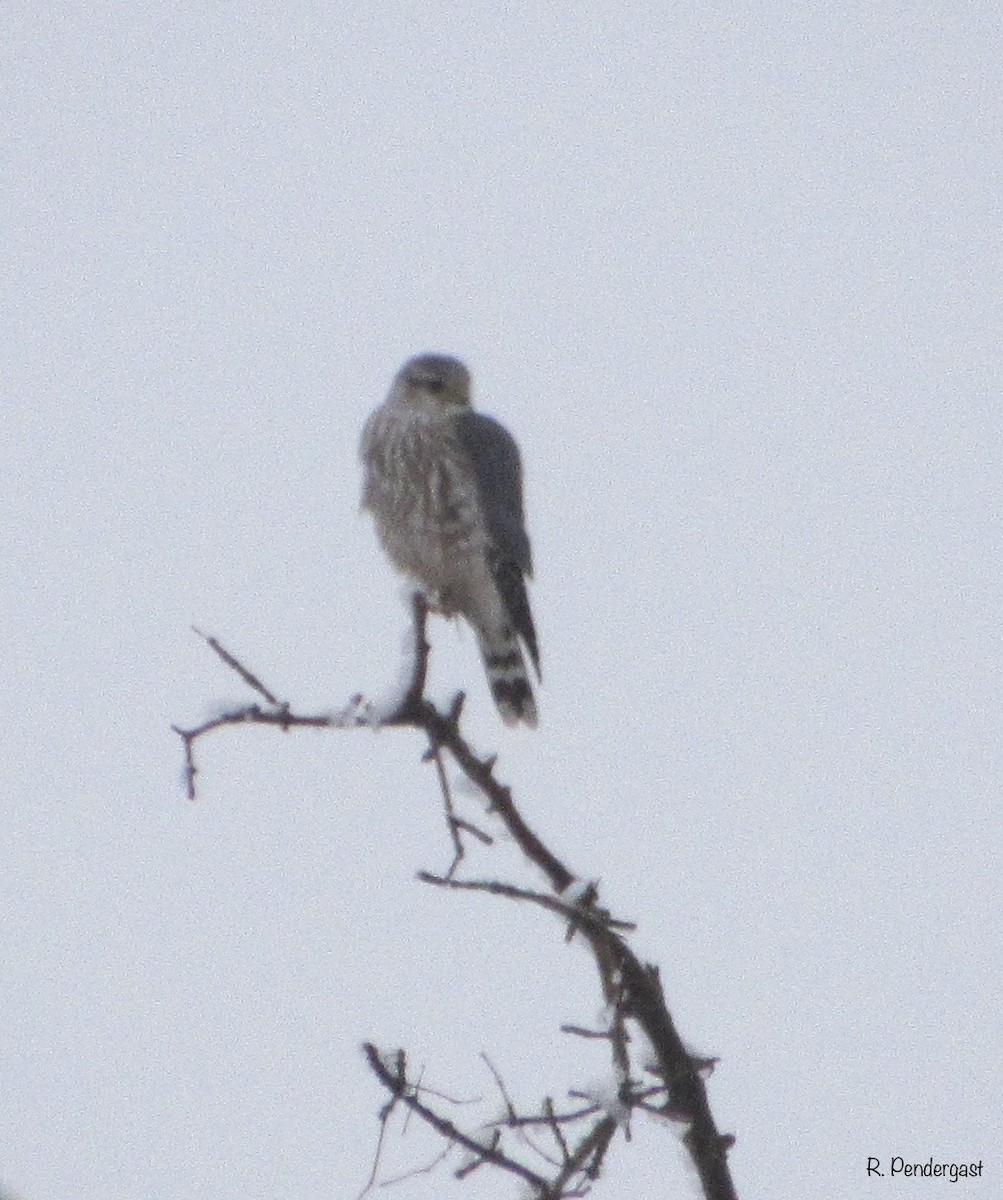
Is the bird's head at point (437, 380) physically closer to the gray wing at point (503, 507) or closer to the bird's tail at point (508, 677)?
the gray wing at point (503, 507)

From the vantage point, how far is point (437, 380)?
588cm

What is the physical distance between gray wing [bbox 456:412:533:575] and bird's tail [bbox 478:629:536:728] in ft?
1.11

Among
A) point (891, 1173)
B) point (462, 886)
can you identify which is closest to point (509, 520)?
point (891, 1173)

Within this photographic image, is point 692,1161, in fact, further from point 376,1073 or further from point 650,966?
point 376,1073

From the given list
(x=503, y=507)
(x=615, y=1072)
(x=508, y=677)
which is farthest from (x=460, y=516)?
(x=615, y=1072)

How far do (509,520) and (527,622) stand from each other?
46cm

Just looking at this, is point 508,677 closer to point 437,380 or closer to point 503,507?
point 503,507

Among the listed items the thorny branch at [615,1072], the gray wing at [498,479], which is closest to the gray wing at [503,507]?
the gray wing at [498,479]

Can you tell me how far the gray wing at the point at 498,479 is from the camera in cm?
536

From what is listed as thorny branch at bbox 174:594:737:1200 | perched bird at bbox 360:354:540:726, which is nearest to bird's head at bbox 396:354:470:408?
perched bird at bbox 360:354:540:726

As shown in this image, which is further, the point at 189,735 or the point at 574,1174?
the point at 189,735

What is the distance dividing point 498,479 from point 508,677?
803 mm

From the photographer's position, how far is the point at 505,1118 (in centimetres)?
201

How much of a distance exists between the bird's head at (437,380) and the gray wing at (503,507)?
14 cm
